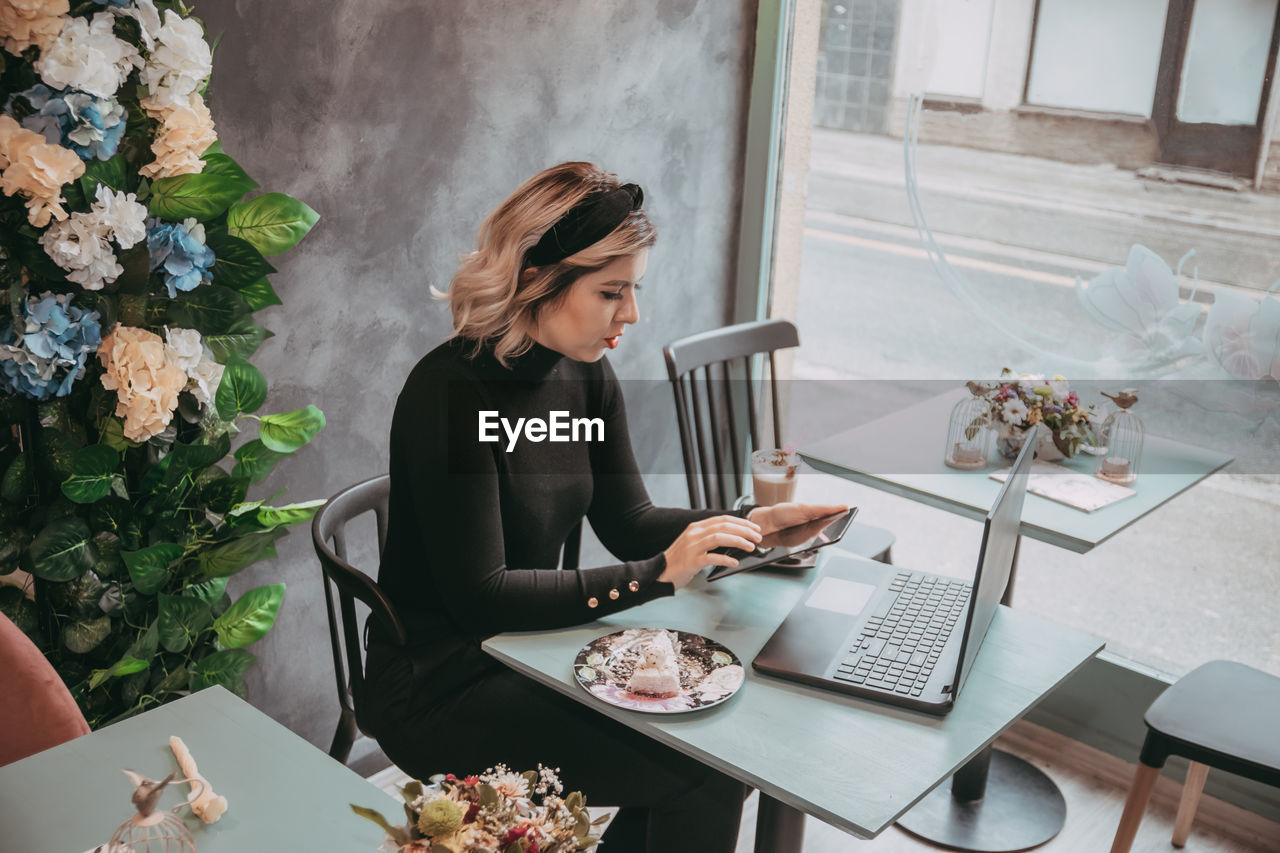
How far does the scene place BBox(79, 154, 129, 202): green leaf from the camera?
5.49 ft

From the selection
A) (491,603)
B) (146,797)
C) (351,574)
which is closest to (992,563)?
(491,603)

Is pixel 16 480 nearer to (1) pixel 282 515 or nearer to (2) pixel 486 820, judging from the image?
(1) pixel 282 515

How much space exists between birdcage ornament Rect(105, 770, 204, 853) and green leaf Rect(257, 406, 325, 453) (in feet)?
2.88

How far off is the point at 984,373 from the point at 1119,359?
346 millimetres

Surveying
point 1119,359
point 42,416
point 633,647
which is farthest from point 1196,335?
point 42,416

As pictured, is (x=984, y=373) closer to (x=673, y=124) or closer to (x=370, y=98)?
(x=673, y=124)

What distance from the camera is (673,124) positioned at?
2965mm

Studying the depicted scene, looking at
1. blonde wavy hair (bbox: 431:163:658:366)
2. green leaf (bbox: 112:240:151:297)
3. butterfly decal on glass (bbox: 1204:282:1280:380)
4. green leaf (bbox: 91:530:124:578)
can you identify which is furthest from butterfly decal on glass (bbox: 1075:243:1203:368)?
green leaf (bbox: 91:530:124:578)

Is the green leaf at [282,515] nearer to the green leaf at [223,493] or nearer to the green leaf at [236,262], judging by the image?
the green leaf at [223,493]

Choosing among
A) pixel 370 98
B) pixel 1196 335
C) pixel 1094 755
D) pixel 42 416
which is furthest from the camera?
pixel 1094 755

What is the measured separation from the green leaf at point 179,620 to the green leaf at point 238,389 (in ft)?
1.06

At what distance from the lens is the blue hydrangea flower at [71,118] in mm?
1607

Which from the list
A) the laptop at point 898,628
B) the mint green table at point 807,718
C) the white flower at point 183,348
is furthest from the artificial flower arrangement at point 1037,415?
the white flower at point 183,348

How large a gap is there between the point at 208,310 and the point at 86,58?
0.43 meters
